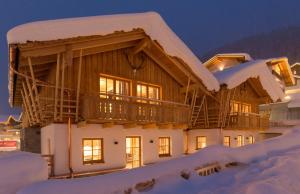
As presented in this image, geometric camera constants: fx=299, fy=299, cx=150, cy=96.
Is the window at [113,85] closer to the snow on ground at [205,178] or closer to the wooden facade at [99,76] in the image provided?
the wooden facade at [99,76]

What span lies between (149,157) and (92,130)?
13.2ft

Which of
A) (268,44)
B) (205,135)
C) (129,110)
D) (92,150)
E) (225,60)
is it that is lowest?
(205,135)

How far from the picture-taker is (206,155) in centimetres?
1214

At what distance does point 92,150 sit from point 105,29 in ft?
18.3

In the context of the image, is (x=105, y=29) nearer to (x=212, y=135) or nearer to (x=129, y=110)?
(x=129, y=110)

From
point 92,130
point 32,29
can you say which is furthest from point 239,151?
point 32,29

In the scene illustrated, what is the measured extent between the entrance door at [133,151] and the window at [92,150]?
6.69ft

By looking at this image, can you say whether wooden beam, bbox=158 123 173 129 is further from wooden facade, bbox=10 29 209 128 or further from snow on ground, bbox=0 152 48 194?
snow on ground, bbox=0 152 48 194

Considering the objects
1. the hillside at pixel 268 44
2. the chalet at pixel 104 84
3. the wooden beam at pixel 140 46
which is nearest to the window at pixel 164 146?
the chalet at pixel 104 84

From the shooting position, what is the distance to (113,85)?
1538 centimetres

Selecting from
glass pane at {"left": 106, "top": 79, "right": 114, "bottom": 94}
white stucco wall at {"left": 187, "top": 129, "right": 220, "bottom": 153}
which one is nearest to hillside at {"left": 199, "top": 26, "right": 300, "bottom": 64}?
white stucco wall at {"left": 187, "top": 129, "right": 220, "bottom": 153}

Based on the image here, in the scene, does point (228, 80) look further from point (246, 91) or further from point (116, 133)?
point (116, 133)

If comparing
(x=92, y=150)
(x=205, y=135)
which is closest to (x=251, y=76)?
(x=205, y=135)

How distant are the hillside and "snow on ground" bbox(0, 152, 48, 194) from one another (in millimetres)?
101045
